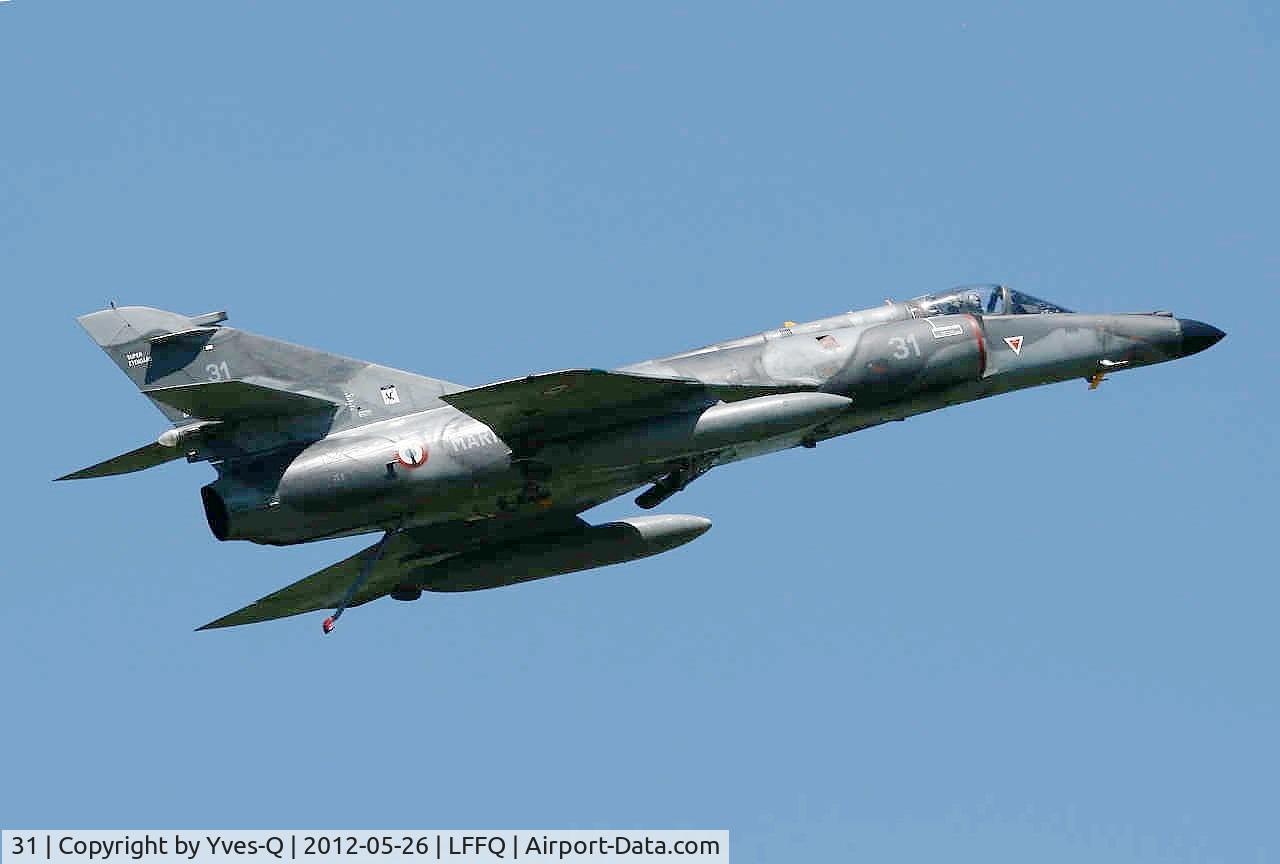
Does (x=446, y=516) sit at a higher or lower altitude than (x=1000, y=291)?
lower

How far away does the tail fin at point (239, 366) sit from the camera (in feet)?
84.8

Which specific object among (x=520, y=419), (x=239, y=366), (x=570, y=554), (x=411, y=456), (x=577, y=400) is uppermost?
(x=239, y=366)

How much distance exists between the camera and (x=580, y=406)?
24797 mm

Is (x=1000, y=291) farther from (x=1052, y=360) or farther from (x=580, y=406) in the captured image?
(x=580, y=406)

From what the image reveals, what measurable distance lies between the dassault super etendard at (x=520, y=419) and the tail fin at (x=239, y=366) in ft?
0.08

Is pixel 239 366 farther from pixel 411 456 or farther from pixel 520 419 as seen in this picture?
pixel 520 419

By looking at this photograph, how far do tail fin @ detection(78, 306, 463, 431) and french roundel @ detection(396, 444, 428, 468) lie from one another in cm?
99

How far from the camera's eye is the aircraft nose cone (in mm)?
27703

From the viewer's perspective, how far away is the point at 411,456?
2491 centimetres

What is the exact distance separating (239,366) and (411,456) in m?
2.74

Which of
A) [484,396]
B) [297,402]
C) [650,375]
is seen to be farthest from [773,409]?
[297,402]

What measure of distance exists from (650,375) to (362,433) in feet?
11.7

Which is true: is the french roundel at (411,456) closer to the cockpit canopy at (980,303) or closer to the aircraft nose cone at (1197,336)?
the cockpit canopy at (980,303)

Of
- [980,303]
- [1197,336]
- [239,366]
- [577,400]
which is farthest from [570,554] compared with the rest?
[1197,336]
